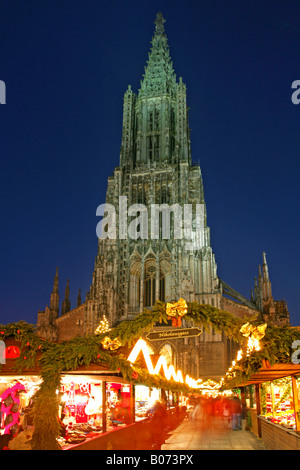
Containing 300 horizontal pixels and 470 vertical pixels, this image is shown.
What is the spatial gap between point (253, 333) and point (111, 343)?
2257mm

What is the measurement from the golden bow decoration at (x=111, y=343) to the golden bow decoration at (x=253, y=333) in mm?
1993

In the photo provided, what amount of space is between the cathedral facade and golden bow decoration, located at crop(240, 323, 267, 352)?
1070 inches

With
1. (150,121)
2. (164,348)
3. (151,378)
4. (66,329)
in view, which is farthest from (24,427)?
(150,121)

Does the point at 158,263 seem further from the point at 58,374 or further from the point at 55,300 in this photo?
the point at 58,374

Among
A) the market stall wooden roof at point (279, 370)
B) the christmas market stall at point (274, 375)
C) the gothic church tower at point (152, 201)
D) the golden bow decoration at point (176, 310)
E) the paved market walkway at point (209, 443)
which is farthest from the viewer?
the gothic church tower at point (152, 201)

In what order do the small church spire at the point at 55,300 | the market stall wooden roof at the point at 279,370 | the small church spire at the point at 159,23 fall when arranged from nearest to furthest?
the market stall wooden roof at the point at 279,370 < the small church spire at the point at 55,300 < the small church spire at the point at 159,23

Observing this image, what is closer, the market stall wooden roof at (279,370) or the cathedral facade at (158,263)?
the market stall wooden roof at (279,370)

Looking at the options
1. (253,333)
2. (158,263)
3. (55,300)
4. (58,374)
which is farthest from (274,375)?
(55,300)

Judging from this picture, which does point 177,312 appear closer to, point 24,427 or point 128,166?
point 24,427

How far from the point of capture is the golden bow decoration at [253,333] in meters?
6.07

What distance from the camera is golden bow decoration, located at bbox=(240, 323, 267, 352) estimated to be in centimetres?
607

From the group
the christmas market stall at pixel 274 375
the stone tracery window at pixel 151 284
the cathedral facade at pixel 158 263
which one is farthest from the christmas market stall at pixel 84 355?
the stone tracery window at pixel 151 284

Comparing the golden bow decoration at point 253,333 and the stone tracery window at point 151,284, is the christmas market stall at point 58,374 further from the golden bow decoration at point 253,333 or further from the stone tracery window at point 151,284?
the stone tracery window at point 151,284

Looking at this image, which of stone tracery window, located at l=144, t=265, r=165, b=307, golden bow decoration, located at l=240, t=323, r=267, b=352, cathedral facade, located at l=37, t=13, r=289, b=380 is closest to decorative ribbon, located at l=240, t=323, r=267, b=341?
golden bow decoration, located at l=240, t=323, r=267, b=352
